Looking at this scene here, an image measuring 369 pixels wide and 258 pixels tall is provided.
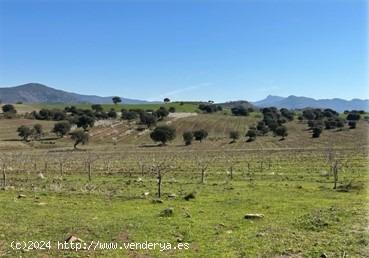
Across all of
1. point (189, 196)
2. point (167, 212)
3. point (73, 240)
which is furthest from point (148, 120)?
point (73, 240)

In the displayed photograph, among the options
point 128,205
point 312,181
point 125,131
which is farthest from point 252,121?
point 128,205

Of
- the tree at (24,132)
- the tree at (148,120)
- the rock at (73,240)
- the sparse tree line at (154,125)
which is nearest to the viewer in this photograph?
the rock at (73,240)

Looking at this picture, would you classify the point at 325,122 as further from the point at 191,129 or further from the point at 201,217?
the point at 201,217

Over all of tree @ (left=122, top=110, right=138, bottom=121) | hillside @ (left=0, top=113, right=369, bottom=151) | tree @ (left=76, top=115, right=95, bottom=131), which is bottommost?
hillside @ (left=0, top=113, right=369, bottom=151)

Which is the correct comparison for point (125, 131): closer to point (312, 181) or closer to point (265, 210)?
point (312, 181)

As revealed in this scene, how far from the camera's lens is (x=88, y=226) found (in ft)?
60.1

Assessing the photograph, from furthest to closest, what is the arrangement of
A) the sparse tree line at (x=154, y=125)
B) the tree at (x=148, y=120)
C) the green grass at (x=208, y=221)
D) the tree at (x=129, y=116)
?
the tree at (x=129, y=116) < the tree at (x=148, y=120) < the sparse tree line at (x=154, y=125) < the green grass at (x=208, y=221)

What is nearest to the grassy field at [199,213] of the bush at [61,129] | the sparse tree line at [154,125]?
the sparse tree line at [154,125]

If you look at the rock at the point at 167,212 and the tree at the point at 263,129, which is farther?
the tree at the point at 263,129

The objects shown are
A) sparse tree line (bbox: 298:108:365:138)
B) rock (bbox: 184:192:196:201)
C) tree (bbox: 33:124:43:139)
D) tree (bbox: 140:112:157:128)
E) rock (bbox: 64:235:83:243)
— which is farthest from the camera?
tree (bbox: 140:112:157:128)

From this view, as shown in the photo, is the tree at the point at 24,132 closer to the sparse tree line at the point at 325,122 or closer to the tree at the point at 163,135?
the tree at the point at 163,135

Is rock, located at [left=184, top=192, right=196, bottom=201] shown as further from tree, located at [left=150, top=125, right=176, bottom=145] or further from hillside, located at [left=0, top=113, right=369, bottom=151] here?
tree, located at [left=150, top=125, right=176, bottom=145]

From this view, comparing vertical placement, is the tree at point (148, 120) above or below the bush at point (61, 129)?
above

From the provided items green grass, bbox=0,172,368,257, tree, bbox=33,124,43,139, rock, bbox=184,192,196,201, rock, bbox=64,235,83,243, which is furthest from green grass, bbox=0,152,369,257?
tree, bbox=33,124,43,139
